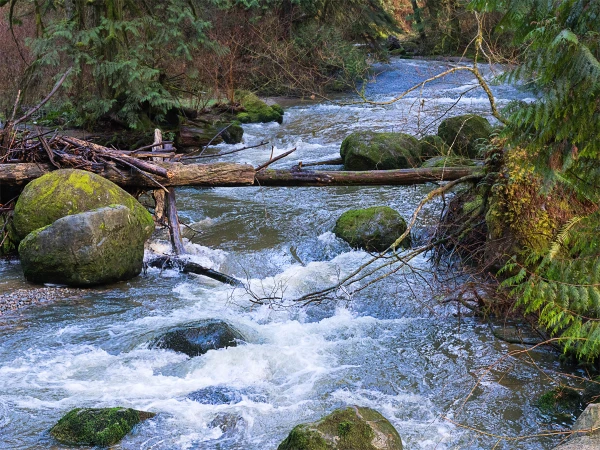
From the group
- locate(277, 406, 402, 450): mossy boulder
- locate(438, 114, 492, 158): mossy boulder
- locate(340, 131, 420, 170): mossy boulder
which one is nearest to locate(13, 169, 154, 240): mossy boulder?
locate(277, 406, 402, 450): mossy boulder

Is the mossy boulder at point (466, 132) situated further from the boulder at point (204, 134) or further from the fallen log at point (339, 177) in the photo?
the boulder at point (204, 134)

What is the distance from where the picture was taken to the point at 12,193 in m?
9.80

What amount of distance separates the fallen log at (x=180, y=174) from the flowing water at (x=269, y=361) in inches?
40.5

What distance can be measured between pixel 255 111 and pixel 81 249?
14.1m

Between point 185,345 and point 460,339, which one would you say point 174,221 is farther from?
point 460,339

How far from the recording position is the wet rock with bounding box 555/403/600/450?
167 inches

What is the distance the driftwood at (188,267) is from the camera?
28.4ft

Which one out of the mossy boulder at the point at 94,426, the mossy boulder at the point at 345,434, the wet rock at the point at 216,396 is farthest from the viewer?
the wet rock at the point at 216,396

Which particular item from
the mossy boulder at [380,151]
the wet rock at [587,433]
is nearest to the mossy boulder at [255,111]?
the mossy boulder at [380,151]

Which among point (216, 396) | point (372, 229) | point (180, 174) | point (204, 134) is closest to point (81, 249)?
point (180, 174)

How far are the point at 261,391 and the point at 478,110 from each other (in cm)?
1477

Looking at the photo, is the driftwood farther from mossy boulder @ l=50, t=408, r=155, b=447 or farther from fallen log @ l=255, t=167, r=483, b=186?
mossy boulder @ l=50, t=408, r=155, b=447

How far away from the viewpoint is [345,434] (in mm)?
4758

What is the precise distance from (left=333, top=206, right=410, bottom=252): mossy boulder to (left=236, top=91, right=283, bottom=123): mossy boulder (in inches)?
446
